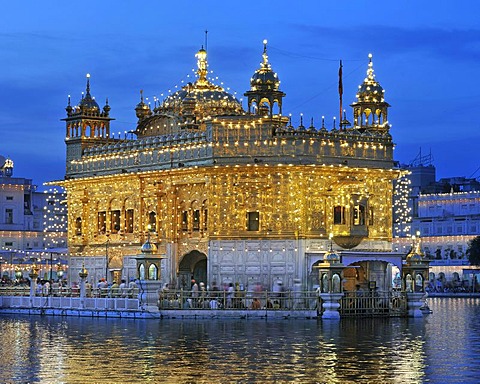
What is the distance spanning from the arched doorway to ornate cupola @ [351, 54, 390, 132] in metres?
9.24

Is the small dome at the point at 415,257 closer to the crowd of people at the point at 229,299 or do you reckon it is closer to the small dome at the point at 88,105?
the crowd of people at the point at 229,299

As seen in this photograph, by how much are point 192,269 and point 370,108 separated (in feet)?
35.9

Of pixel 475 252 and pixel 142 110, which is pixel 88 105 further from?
pixel 475 252

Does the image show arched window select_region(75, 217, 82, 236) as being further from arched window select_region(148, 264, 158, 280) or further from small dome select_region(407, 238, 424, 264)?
small dome select_region(407, 238, 424, 264)

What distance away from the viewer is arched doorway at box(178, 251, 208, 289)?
5678 cm

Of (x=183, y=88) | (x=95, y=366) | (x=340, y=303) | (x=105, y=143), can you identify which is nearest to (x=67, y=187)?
(x=105, y=143)

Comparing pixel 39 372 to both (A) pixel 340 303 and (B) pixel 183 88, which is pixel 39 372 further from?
(B) pixel 183 88

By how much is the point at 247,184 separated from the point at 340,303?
7.55 metres

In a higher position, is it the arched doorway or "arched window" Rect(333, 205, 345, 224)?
"arched window" Rect(333, 205, 345, 224)

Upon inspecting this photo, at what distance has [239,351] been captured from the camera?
3250 cm

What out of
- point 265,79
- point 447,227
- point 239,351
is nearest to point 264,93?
point 265,79

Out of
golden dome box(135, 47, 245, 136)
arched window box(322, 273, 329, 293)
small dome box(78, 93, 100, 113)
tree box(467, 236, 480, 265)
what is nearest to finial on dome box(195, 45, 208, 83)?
golden dome box(135, 47, 245, 136)

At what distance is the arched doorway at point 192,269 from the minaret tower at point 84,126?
9120mm

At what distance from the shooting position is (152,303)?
4756cm
